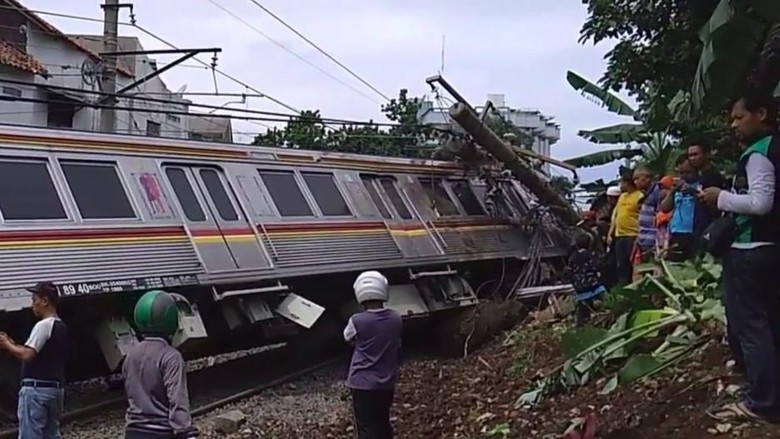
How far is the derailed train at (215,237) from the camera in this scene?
9.93 metres

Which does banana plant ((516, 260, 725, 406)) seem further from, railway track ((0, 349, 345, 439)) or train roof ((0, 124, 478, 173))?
train roof ((0, 124, 478, 173))

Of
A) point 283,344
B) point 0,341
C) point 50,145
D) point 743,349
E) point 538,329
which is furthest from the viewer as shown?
point 283,344

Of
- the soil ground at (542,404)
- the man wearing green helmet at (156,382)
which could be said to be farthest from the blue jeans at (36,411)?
the soil ground at (542,404)

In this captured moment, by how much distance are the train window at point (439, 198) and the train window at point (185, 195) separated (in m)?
4.78

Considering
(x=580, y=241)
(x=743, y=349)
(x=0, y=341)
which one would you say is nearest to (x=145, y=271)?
(x=0, y=341)

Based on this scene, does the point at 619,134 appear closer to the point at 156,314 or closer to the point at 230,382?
the point at 230,382

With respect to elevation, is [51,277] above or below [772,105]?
above

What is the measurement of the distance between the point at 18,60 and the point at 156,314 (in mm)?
21497

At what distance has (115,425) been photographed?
10.0 meters

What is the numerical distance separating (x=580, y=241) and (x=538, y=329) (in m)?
1.39

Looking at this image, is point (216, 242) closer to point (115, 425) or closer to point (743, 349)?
point (115, 425)

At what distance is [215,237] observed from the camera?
11.5 m

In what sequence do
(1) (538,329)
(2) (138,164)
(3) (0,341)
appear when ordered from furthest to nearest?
(1) (538,329) < (2) (138,164) < (3) (0,341)

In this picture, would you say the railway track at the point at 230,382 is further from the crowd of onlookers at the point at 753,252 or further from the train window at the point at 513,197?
the crowd of onlookers at the point at 753,252
